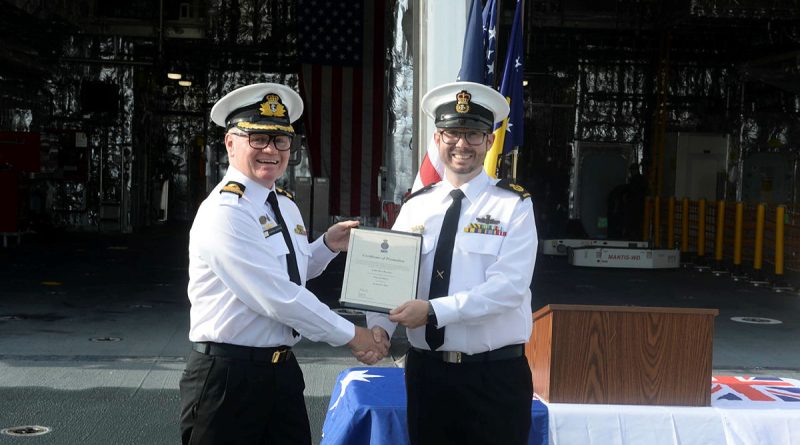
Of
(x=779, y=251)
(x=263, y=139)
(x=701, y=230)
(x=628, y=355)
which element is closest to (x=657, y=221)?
(x=701, y=230)

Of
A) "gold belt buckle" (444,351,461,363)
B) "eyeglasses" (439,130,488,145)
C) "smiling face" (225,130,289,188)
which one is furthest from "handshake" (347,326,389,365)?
"eyeglasses" (439,130,488,145)

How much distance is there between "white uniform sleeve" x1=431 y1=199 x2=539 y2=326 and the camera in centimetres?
289

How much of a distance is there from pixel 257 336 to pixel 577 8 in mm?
16452

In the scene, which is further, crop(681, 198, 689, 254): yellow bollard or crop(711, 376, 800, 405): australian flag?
crop(681, 198, 689, 254): yellow bollard

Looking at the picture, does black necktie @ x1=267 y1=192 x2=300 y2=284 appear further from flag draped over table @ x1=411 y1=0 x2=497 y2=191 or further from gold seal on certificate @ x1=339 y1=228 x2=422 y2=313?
flag draped over table @ x1=411 y1=0 x2=497 y2=191

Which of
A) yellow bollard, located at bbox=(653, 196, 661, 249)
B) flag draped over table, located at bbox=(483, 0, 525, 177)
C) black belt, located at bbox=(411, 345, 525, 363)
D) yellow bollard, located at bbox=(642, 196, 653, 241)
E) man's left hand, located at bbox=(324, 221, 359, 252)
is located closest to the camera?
black belt, located at bbox=(411, 345, 525, 363)

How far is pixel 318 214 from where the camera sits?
1762 centimetres

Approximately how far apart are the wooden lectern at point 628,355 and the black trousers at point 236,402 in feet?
4.01

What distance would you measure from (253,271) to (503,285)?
819mm

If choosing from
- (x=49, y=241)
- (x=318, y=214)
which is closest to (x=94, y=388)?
(x=49, y=241)

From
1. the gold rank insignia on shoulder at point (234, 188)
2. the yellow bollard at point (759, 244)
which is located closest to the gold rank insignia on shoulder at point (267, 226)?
the gold rank insignia on shoulder at point (234, 188)

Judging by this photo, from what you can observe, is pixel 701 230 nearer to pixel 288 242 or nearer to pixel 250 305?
pixel 288 242

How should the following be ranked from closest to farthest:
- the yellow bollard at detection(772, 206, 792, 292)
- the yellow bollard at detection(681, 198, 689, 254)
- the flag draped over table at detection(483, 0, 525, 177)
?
the flag draped over table at detection(483, 0, 525, 177), the yellow bollard at detection(772, 206, 792, 292), the yellow bollard at detection(681, 198, 689, 254)

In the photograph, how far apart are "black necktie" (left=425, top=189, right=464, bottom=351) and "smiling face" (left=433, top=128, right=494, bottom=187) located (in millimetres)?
138
